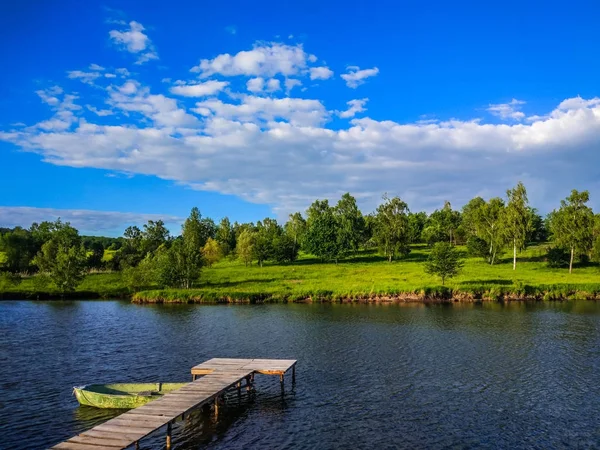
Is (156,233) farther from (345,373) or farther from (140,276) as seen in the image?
(345,373)

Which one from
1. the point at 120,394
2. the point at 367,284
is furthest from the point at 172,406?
the point at 367,284

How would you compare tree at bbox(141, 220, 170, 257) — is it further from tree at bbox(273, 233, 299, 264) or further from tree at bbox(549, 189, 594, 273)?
tree at bbox(549, 189, 594, 273)

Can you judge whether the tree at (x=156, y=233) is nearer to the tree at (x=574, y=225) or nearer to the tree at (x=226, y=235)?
the tree at (x=226, y=235)

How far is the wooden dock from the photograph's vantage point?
67.2 feet

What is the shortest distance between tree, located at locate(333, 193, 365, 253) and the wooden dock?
98.3m

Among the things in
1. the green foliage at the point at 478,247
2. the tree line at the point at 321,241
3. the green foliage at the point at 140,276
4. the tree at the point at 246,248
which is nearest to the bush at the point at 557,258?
the tree line at the point at 321,241

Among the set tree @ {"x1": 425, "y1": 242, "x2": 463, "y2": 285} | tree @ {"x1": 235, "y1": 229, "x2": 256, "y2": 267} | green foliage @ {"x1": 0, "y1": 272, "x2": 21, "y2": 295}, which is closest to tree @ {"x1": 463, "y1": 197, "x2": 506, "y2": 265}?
tree @ {"x1": 425, "y1": 242, "x2": 463, "y2": 285}

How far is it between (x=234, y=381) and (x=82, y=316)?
4618 centimetres

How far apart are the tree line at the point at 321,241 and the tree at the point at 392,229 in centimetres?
27

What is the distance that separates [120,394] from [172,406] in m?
6.91

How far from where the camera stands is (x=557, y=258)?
348 ft

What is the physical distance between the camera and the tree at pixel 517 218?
108688 millimetres

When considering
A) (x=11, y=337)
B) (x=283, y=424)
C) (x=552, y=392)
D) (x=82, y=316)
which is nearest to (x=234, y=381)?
(x=283, y=424)

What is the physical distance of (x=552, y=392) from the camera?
31.9 meters
